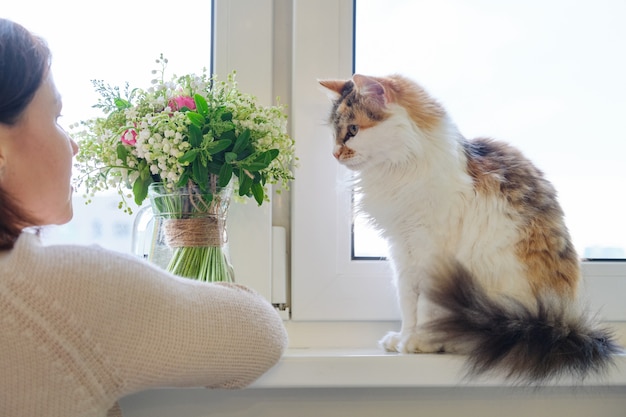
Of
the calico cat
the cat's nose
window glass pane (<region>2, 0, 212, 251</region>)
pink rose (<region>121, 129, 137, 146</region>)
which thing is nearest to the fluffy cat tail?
the calico cat

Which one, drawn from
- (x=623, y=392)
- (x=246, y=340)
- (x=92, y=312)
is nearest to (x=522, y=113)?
(x=623, y=392)

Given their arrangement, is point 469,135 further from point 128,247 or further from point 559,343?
point 128,247

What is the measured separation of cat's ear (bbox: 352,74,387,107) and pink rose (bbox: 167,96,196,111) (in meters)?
0.25

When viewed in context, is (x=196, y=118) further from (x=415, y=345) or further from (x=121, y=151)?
(x=415, y=345)

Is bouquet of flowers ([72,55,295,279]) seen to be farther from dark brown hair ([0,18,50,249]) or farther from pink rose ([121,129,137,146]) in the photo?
dark brown hair ([0,18,50,249])

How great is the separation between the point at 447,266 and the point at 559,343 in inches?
7.3

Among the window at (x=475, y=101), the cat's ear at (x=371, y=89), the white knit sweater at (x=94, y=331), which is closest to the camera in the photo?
the white knit sweater at (x=94, y=331)

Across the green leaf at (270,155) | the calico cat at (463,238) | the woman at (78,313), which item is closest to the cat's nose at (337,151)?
the calico cat at (463,238)

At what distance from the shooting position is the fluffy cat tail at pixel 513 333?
2.70 feet

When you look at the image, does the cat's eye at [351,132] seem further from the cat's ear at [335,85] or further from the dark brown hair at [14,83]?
the dark brown hair at [14,83]

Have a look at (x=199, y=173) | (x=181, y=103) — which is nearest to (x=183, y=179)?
(x=199, y=173)

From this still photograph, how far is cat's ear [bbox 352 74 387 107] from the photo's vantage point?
926mm

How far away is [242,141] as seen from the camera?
87 cm

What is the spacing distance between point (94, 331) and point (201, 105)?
40cm
